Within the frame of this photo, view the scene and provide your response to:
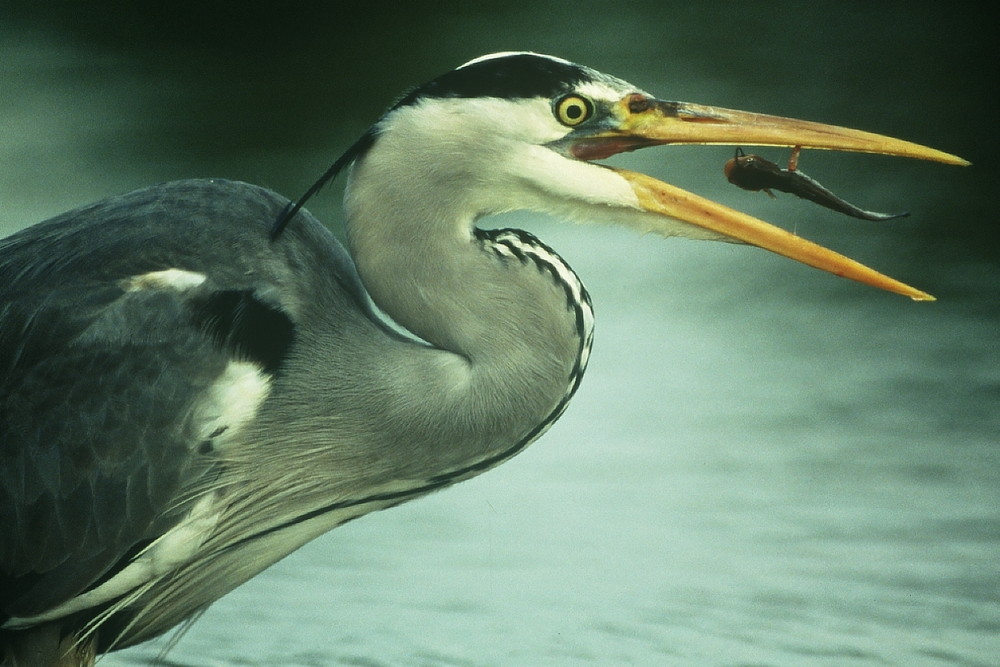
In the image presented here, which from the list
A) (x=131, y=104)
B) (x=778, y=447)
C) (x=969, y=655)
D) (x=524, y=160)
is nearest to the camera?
(x=524, y=160)

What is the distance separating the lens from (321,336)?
129 cm

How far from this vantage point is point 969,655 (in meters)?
1.62

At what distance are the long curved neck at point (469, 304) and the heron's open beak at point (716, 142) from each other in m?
0.14

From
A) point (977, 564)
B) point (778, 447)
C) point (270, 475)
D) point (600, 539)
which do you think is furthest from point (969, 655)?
point (270, 475)

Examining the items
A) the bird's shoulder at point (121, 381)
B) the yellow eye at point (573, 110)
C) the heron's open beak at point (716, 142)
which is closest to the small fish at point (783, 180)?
the heron's open beak at point (716, 142)

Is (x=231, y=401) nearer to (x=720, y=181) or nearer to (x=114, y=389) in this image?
(x=114, y=389)

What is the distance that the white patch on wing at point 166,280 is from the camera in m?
1.25

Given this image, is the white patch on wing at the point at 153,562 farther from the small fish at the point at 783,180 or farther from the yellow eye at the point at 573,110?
the small fish at the point at 783,180

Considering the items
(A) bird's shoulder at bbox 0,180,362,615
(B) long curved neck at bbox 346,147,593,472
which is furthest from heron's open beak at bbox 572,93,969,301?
(A) bird's shoulder at bbox 0,180,362,615

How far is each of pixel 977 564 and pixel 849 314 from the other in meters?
1.07

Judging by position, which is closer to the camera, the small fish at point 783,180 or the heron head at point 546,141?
the heron head at point 546,141

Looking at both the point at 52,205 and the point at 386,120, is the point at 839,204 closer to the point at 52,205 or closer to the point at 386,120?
the point at 386,120

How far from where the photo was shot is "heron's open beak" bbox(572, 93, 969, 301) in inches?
49.8

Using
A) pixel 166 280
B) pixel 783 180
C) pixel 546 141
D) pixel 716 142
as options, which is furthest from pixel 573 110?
pixel 166 280
